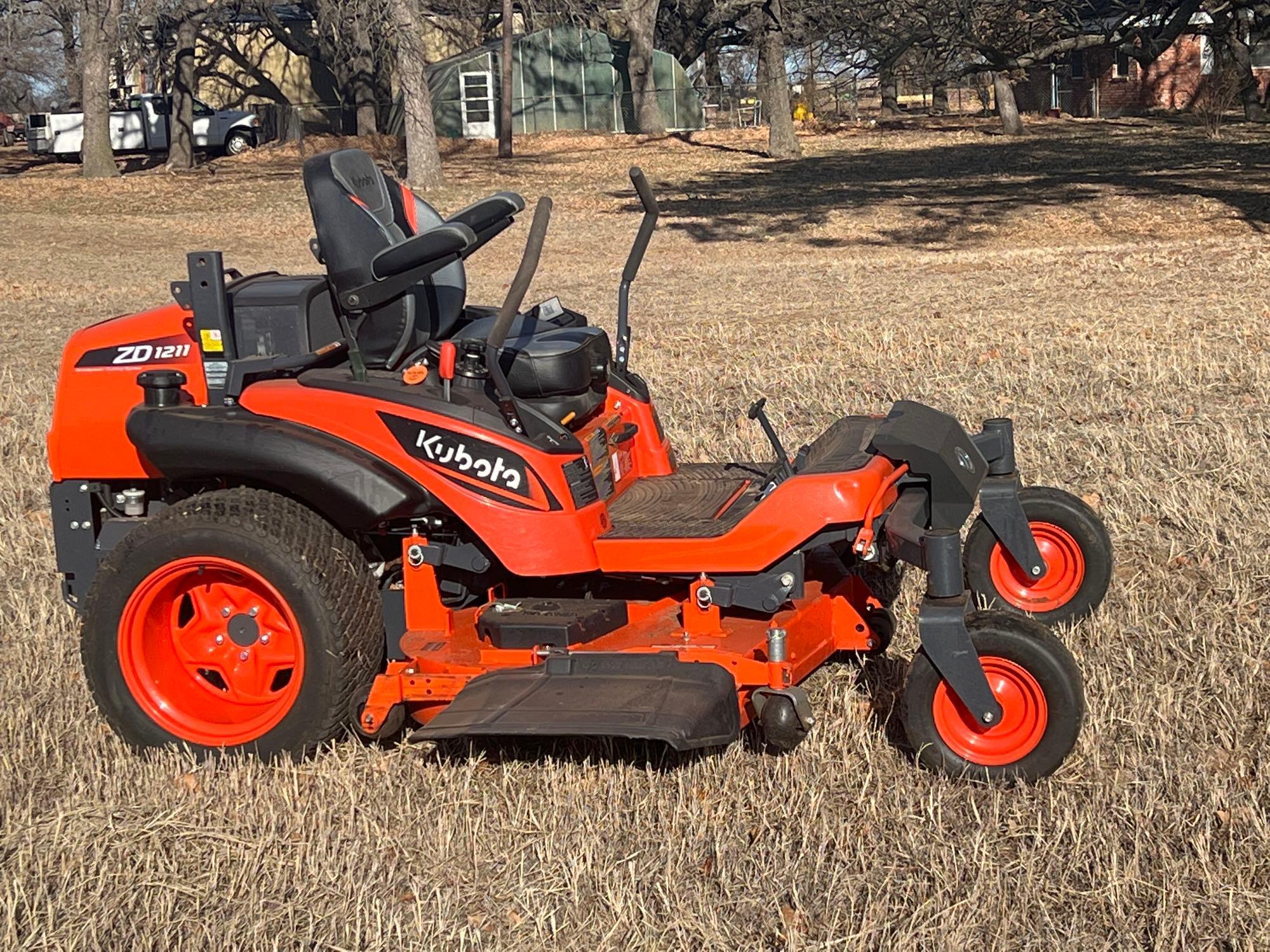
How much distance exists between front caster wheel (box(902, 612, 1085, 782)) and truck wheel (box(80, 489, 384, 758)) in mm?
1562

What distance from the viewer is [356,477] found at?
4.35 metres

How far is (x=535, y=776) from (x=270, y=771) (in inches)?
29.5

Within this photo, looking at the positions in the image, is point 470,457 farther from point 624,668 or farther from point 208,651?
point 208,651

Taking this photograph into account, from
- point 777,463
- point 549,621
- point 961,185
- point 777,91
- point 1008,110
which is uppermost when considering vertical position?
point 777,91

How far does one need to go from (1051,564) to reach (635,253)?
6.04 feet

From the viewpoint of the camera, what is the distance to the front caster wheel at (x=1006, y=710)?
13.4 feet

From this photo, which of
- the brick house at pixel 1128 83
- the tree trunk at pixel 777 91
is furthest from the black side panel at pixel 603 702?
the brick house at pixel 1128 83

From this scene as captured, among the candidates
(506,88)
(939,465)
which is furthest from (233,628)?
(506,88)

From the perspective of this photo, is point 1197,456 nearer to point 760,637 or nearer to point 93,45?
point 760,637

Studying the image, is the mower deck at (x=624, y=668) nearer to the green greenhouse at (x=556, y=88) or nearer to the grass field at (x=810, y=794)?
the grass field at (x=810, y=794)

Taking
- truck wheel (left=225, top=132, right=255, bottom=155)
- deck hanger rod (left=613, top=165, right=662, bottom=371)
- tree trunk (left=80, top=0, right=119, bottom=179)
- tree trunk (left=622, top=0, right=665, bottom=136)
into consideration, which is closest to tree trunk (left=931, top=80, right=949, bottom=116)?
tree trunk (left=622, top=0, right=665, bottom=136)

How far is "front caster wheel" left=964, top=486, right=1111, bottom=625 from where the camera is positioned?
5.38 metres

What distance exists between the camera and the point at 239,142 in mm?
41312

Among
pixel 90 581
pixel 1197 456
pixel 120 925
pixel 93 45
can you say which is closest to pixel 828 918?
pixel 120 925
